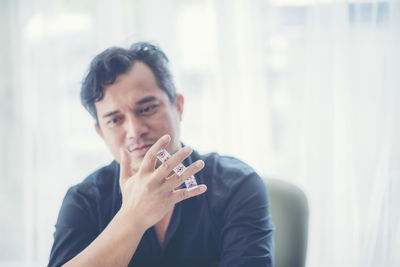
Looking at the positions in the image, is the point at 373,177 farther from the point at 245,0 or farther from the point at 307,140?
the point at 245,0

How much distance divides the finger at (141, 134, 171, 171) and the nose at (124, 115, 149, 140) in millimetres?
184

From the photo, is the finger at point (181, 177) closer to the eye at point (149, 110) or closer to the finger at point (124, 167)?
the finger at point (124, 167)

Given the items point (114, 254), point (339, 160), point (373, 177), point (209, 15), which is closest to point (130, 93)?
A: point (114, 254)

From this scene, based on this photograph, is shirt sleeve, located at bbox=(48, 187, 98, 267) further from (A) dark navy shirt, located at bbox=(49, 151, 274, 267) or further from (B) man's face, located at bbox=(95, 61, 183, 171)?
(B) man's face, located at bbox=(95, 61, 183, 171)

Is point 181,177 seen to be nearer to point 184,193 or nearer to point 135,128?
point 184,193

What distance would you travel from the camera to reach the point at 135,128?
3.51 ft

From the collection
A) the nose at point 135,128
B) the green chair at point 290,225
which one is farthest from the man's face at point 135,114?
the green chair at point 290,225

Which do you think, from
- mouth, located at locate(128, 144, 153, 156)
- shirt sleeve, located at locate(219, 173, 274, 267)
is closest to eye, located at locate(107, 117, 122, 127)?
mouth, located at locate(128, 144, 153, 156)

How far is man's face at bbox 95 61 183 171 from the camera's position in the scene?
1082 mm

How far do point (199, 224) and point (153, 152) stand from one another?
0.36m

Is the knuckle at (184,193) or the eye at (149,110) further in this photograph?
the eye at (149,110)

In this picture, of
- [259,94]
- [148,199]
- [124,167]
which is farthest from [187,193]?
[259,94]

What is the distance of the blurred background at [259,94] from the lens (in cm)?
165

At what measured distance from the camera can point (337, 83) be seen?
165cm
